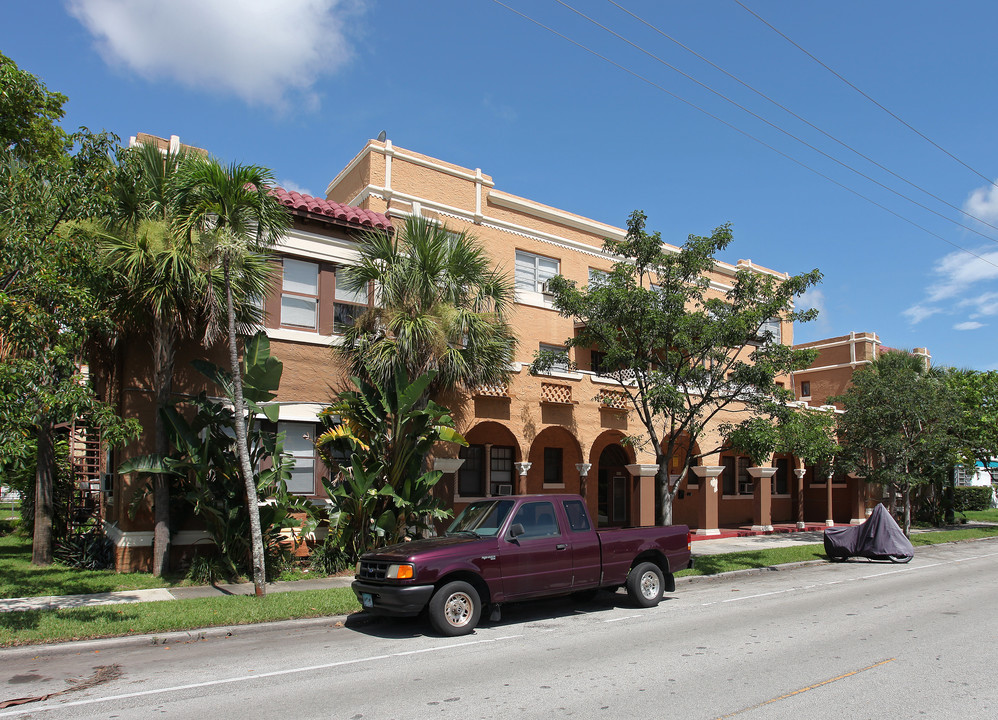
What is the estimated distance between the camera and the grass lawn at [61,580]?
12406 mm

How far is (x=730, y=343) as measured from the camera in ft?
49.2

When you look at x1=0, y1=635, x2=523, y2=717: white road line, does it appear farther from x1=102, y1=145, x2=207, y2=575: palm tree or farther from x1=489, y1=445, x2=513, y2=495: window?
x1=489, y1=445, x2=513, y2=495: window

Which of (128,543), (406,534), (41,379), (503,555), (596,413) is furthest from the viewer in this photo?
(596,413)

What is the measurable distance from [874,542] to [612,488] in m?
8.61

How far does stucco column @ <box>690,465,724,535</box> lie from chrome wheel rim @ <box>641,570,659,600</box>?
12.4m

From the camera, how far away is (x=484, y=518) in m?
10.8

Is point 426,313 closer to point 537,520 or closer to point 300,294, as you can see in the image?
point 300,294

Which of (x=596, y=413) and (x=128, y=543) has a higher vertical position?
(x=596, y=413)

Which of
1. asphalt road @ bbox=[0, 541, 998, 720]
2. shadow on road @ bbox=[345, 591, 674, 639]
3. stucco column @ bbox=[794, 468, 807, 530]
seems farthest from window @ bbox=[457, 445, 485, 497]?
stucco column @ bbox=[794, 468, 807, 530]

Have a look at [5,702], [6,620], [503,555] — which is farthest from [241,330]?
[5,702]

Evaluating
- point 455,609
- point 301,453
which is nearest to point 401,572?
point 455,609

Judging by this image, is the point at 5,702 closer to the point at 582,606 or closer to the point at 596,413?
the point at 582,606

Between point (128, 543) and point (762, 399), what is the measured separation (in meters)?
13.0

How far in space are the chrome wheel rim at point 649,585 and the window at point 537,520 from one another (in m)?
2.06
